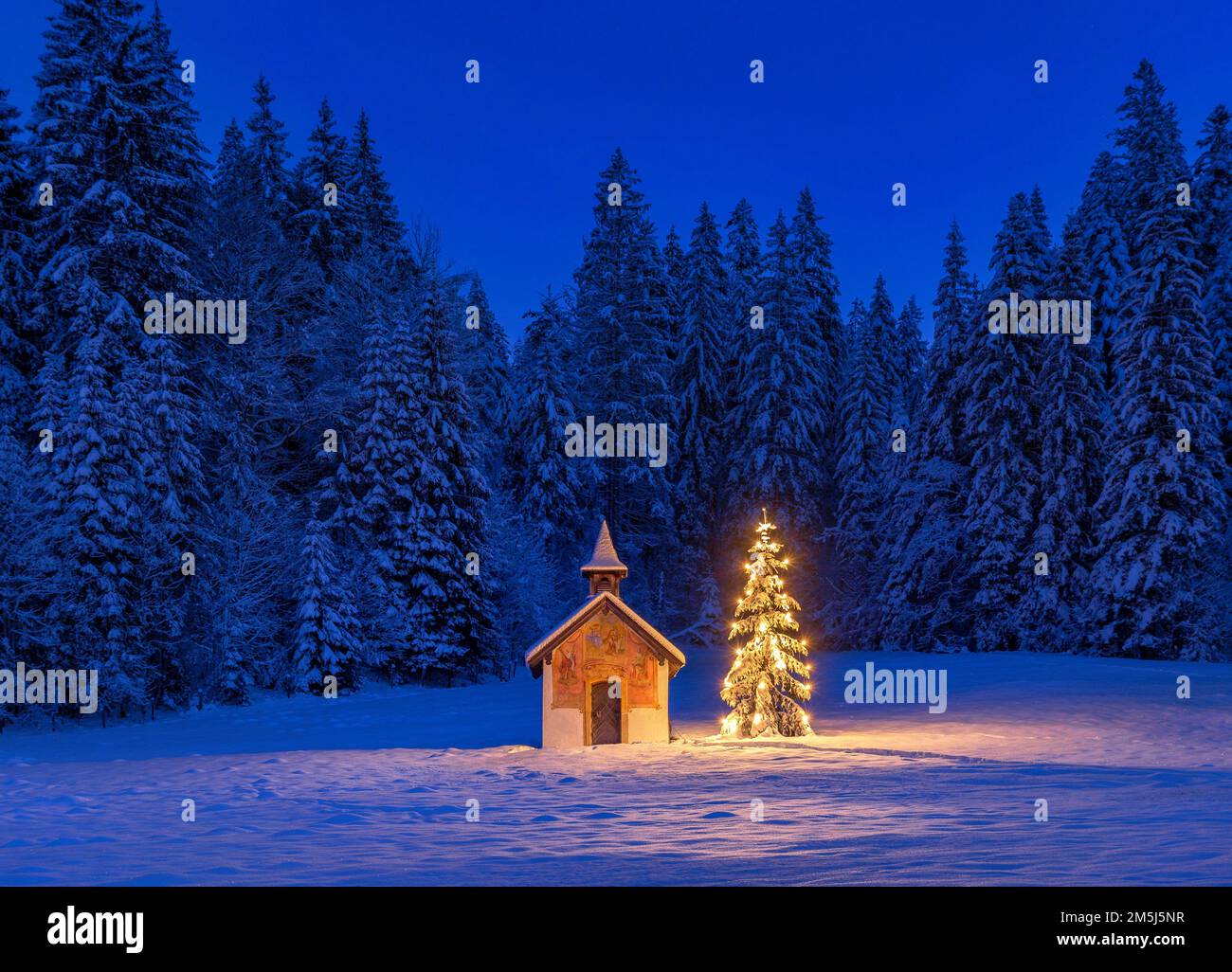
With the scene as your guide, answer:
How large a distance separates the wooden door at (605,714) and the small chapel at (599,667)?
58 cm

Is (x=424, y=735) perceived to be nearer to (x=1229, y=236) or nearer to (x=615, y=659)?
(x=615, y=659)

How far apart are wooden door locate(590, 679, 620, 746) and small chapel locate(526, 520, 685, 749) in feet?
1.91

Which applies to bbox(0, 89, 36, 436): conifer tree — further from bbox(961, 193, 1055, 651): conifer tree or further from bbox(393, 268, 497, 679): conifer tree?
bbox(961, 193, 1055, 651): conifer tree

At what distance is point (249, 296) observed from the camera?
3344cm

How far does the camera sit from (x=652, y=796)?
564 inches

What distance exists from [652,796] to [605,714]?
8448 mm

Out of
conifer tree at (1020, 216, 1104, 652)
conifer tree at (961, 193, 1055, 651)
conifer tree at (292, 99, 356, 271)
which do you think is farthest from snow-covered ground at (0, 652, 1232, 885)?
conifer tree at (292, 99, 356, 271)

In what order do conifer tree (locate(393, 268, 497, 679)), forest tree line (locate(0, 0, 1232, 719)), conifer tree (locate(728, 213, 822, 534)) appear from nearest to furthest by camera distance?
forest tree line (locate(0, 0, 1232, 719))
conifer tree (locate(393, 268, 497, 679))
conifer tree (locate(728, 213, 822, 534))

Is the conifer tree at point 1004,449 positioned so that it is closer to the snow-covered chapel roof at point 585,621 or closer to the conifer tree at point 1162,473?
the conifer tree at point 1162,473

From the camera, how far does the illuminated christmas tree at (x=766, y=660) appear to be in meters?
22.6

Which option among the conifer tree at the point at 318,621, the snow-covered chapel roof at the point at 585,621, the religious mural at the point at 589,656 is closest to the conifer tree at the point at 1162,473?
the snow-covered chapel roof at the point at 585,621

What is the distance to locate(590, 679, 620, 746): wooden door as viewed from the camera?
22.5 m

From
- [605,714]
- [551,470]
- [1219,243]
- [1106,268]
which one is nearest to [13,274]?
[551,470]

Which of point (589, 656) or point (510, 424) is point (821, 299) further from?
point (589, 656)
